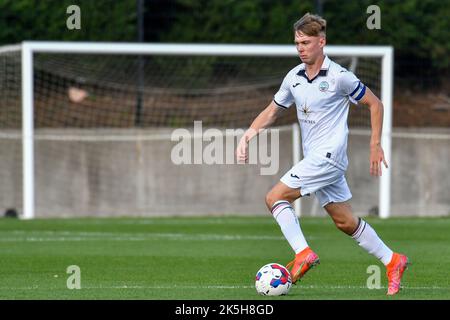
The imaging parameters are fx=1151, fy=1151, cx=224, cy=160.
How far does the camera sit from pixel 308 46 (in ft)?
30.1

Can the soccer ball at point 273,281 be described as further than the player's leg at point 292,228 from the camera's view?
No

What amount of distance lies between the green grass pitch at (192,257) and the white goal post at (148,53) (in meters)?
0.85

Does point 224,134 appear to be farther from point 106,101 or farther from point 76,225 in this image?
point 76,225

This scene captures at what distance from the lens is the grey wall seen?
70.4 ft

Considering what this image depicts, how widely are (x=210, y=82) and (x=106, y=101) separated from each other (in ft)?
6.90

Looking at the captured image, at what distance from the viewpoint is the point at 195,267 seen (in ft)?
38.6

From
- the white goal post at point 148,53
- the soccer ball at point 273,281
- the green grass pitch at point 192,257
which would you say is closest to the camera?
the soccer ball at point 273,281

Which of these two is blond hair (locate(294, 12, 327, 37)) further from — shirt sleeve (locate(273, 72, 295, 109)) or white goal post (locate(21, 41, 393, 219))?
white goal post (locate(21, 41, 393, 219))

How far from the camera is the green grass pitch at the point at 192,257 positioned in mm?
9242

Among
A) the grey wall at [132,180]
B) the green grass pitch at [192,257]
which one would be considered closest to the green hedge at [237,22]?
the grey wall at [132,180]

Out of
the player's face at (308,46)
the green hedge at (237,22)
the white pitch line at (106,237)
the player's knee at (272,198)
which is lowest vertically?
the white pitch line at (106,237)

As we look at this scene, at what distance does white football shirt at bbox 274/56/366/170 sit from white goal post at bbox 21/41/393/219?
1090 centimetres

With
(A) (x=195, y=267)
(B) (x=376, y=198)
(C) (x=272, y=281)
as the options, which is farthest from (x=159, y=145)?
(C) (x=272, y=281)

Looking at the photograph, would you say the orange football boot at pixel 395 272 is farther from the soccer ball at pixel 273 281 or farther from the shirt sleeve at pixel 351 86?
the shirt sleeve at pixel 351 86
